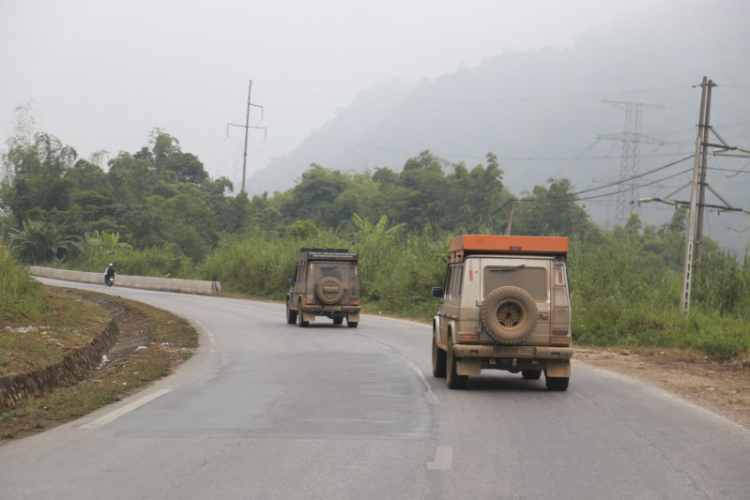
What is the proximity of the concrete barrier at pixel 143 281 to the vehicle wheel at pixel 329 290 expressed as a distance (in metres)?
28.2

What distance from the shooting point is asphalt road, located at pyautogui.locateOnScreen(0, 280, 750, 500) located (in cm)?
643

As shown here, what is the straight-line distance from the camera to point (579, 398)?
12.3 m

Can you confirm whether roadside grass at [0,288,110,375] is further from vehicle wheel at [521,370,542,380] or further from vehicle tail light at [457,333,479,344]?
vehicle wheel at [521,370,542,380]

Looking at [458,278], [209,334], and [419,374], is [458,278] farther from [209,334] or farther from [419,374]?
[209,334]

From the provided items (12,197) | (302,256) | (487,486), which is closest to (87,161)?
(12,197)

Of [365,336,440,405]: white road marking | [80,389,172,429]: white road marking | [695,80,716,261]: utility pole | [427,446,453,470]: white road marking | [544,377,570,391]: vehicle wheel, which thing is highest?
[695,80,716,261]: utility pole

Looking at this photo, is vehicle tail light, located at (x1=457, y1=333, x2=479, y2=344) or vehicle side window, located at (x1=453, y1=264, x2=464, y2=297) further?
vehicle side window, located at (x1=453, y1=264, x2=464, y2=297)

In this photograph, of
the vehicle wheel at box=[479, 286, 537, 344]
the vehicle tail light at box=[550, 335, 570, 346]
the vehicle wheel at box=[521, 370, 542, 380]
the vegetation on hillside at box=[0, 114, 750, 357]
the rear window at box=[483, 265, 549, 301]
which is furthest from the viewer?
the vegetation on hillside at box=[0, 114, 750, 357]

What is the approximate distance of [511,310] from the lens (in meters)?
12.5

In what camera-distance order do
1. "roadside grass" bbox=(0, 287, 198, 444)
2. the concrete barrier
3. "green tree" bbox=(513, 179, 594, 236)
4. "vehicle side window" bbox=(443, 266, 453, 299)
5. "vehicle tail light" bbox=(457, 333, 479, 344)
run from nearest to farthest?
"roadside grass" bbox=(0, 287, 198, 444) → "vehicle tail light" bbox=(457, 333, 479, 344) → "vehicle side window" bbox=(443, 266, 453, 299) → the concrete barrier → "green tree" bbox=(513, 179, 594, 236)

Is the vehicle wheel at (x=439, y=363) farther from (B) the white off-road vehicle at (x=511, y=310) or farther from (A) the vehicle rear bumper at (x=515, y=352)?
(A) the vehicle rear bumper at (x=515, y=352)

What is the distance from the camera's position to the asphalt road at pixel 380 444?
253 inches

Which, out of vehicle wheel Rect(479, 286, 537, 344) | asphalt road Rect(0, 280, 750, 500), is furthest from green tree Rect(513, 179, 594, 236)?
asphalt road Rect(0, 280, 750, 500)

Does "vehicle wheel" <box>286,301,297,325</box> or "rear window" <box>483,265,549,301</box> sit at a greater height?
"rear window" <box>483,265,549,301</box>
